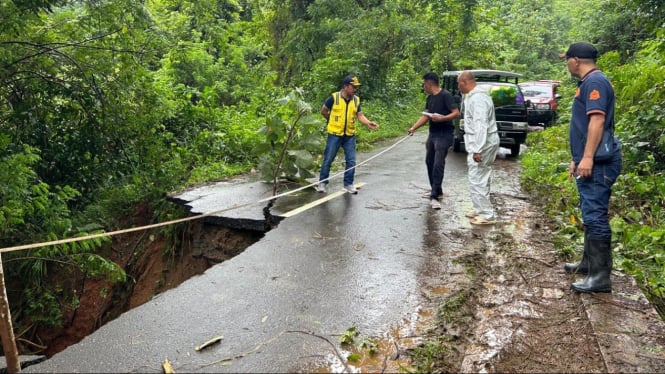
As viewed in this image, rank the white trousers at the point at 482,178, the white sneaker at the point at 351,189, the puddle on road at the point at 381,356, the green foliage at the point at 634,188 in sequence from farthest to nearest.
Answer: the white sneaker at the point at 351,189
the white trousers at the point at 482,178
the green foliage at the point at 634,188
the puddle on road at the point at 381,356

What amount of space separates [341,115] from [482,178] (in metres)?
2.53

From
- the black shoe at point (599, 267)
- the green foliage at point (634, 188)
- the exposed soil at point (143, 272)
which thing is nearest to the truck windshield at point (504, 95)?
the green foliage at point (634, 188)

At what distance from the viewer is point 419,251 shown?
227 inches

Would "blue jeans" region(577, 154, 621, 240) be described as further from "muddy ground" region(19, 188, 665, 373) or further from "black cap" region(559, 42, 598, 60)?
"black cap" region(559, 42, 598, 60)

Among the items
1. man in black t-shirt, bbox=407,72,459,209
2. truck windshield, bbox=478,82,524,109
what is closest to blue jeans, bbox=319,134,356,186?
man in black t-shirt, bbox=407,72,459,209

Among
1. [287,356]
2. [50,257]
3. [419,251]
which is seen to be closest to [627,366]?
[287,356]

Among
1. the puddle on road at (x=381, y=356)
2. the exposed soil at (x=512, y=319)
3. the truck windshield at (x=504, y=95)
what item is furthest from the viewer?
the truck windshield at (x=504, y=95)

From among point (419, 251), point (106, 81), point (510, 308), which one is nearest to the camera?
point (510, 308)

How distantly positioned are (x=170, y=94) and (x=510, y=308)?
30.2ft

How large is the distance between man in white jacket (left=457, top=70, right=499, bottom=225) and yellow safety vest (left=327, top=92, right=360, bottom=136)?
2.03 meters

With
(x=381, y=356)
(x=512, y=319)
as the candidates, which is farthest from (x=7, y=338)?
(x=512, y=319)

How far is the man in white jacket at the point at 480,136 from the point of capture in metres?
6.53

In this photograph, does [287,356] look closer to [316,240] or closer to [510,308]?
[510,308]

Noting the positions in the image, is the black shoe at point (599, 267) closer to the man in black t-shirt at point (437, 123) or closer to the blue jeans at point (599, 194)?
the blue jeans at point (599, 194)
